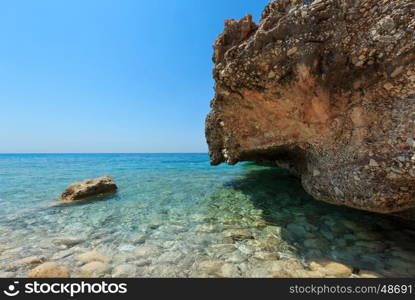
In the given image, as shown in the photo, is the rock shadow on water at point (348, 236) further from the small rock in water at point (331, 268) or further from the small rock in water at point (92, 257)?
the small rock in water at point (92, 257)

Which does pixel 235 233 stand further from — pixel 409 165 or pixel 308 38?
pixel 308 38

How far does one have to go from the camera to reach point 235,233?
4137mm

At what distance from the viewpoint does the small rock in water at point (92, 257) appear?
3.16m

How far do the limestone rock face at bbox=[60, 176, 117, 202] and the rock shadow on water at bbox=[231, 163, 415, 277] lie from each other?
6.96 metres

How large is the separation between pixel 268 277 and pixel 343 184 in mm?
2435

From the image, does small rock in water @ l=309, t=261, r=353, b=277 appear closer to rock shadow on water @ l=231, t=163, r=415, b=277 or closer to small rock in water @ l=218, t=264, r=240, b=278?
rock shadow on water @ l=231, t=163, r=415, b=277

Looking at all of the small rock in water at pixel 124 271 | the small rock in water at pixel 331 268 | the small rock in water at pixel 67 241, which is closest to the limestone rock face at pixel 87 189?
the small rock in water at pixel 67 241

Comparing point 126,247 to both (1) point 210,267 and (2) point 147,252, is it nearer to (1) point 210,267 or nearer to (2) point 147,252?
(2) point 147,252

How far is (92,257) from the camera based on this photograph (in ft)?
10.6

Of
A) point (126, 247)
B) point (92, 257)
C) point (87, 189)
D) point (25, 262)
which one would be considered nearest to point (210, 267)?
point (126, 247)

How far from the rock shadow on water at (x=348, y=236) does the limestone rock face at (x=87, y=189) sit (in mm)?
6959

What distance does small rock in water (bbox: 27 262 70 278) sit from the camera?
8.82 ft

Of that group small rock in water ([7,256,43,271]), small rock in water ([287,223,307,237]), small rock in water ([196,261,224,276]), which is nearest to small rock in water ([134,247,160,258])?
small rock in water ([196,261,224,276])

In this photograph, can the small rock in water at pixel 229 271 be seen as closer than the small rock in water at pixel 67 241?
Yes
